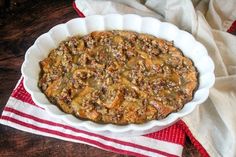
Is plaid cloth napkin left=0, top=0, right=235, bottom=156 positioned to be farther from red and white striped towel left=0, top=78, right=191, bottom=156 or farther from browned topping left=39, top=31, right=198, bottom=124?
browned topping left=39, top=31, right=198, bottom=124

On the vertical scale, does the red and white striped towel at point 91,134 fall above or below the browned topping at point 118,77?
below

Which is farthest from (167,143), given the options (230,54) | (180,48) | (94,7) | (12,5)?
(12,5)

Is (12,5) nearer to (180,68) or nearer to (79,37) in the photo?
(79,37)

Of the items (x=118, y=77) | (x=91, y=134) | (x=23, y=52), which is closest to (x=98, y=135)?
(x=91, y=134)

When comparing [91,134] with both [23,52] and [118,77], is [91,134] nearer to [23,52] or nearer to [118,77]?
[118,77]

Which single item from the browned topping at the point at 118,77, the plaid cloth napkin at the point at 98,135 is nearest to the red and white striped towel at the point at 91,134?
the plaid cloth napkin at the point at 98,135

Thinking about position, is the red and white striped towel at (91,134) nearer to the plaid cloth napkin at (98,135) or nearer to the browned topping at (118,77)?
the plaid cloth napkin at (98,135)

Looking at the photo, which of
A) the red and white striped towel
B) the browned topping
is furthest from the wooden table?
the browned topping
